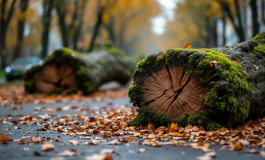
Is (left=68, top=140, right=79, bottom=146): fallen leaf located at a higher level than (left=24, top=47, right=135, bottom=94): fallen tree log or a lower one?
lower

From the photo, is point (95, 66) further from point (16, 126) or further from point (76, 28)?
point (76, 28)

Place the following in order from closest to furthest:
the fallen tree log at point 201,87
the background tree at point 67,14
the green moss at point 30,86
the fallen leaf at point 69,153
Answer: the fallen leaf at point 69,153 < the fallen tree log at point 201,87 < the green moss at point 30,86 < the background tree at point 67,14

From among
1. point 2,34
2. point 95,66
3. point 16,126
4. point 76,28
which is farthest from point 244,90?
point 76,28

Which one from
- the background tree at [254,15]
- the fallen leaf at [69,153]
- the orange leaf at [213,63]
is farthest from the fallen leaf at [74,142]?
the background tree at [254,15]

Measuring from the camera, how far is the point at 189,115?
548cm

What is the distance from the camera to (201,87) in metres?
5.45

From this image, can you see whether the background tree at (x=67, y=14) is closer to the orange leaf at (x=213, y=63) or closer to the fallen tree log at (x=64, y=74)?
the fallen tree log at (x=64, y=74)

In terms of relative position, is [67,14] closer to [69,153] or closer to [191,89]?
[191,89]

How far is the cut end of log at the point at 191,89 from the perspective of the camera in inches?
203

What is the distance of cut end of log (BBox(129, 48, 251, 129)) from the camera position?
5156 mm

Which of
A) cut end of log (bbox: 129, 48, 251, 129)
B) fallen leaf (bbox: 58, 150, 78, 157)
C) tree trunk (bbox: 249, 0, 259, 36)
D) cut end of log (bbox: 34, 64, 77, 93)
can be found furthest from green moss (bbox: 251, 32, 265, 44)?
tree trunk (bbox: 249, 0, 259, 36)

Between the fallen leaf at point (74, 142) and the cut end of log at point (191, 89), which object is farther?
the cut end of log at point (191, 89)

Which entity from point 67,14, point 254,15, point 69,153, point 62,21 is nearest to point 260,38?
point 69,153

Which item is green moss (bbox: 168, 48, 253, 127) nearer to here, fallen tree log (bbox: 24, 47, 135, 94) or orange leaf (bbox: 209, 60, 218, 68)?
orange leaf (bbox: 209, 60, 218, 68)
